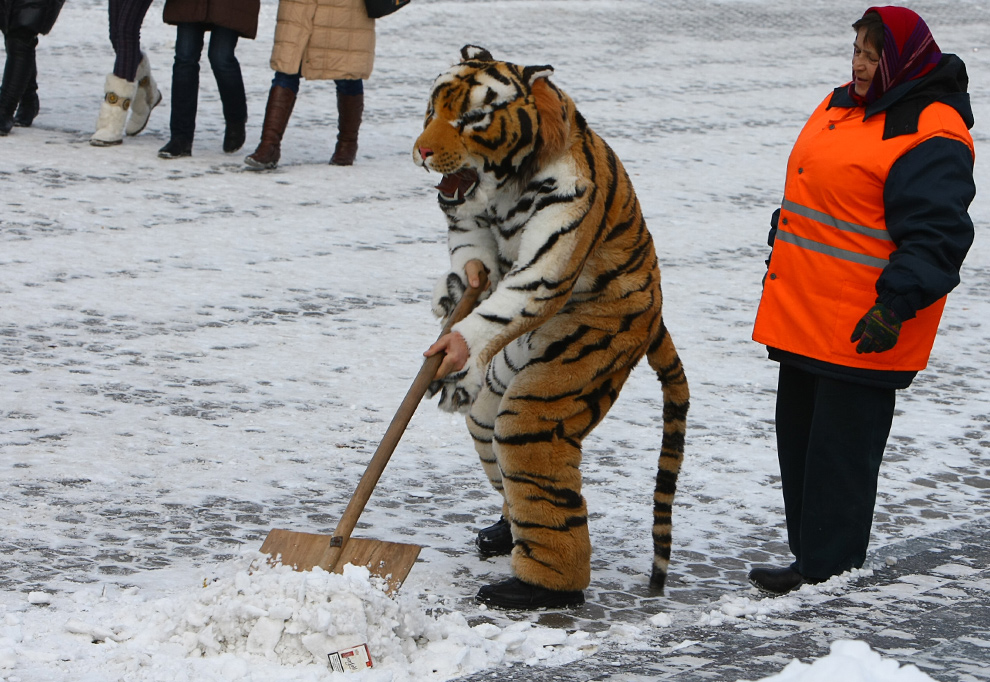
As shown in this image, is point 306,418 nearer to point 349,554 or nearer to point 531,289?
point 349,554

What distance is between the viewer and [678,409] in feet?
13.3

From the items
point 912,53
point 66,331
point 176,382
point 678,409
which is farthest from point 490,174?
point 66,331

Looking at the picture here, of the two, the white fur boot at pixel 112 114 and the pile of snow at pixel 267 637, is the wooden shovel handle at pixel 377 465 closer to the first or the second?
the pile of snow at pixel 267 637

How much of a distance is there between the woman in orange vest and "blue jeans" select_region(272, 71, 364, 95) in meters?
6.06

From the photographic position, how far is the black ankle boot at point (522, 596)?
3762 millimetres

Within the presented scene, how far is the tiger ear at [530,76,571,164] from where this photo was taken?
362cm

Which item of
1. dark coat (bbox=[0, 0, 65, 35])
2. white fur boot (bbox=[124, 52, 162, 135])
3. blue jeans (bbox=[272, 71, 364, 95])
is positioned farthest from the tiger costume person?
white fur boot (bbox=[124, 52, 162, 135])

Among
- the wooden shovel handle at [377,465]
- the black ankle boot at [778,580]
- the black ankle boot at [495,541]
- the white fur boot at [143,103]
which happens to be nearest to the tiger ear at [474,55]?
the wooden shovel handle at [377,465]

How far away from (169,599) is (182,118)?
21.5ft

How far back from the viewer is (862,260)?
148 inches

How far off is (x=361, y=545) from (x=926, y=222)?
1713 mm

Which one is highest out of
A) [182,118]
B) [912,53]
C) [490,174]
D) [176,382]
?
[912,53]

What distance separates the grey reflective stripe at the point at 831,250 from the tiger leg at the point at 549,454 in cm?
63

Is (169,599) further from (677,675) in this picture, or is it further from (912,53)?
(912,53)
